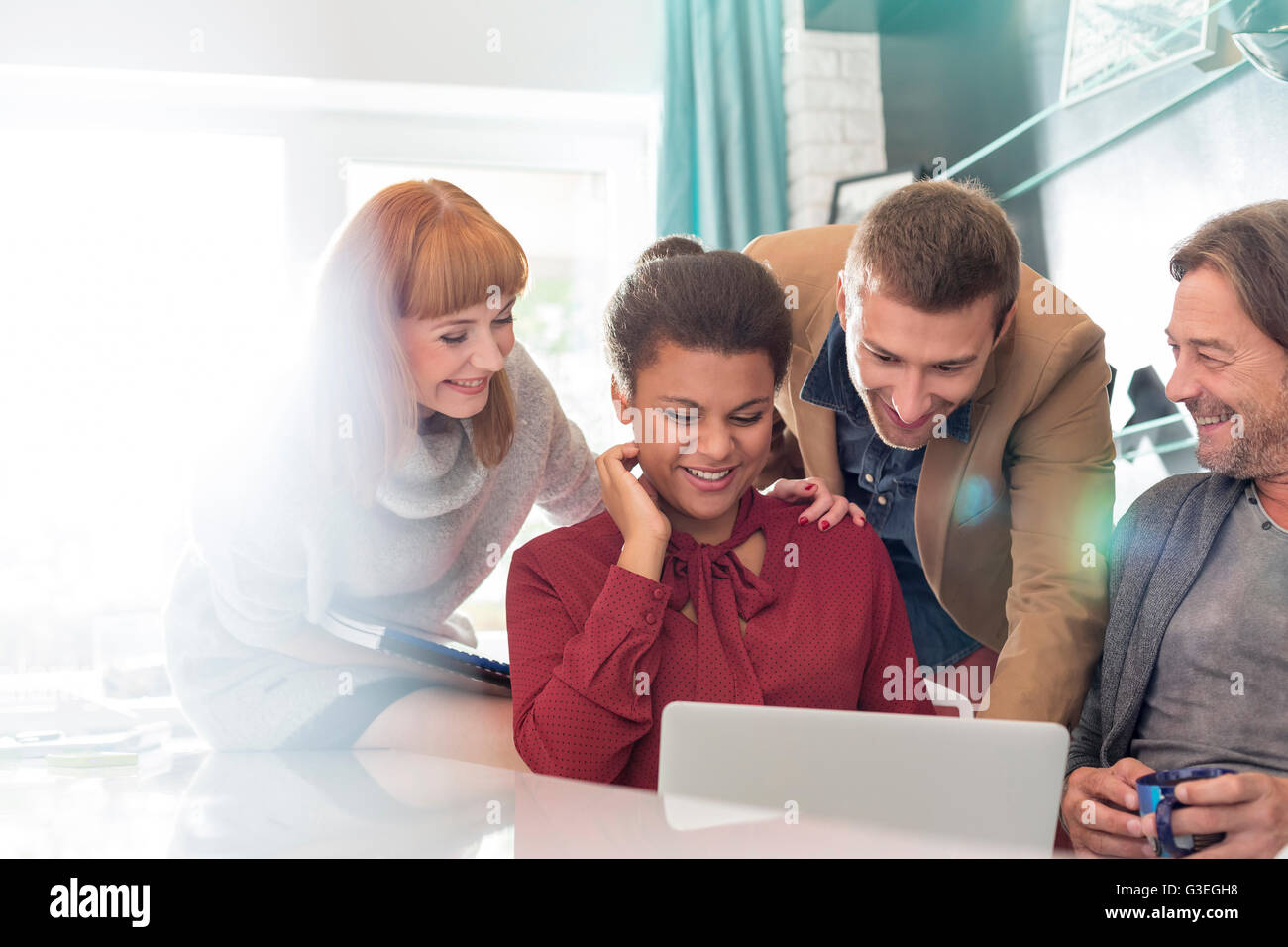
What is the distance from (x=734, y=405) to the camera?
1358 millimetres

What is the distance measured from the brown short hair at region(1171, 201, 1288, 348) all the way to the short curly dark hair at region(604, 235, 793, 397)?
2.05ft

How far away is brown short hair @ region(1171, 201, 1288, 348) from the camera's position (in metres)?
1.47

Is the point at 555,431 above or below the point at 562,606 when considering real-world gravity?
above

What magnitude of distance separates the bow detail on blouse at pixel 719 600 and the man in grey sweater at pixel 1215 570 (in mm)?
468

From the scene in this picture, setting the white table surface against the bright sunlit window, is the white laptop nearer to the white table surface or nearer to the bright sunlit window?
the white table surface

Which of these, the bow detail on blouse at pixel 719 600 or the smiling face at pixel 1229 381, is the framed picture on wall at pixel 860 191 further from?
the bow detail on blouse at pixel 719 600

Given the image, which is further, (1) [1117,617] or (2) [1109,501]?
(2) [1109,501]

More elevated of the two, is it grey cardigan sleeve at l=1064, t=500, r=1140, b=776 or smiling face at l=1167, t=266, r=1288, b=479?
smiling face at l=1167, t=266, r=1288, b=479

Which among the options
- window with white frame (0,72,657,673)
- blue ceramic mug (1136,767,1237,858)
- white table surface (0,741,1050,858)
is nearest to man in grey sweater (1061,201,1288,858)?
blue ceramic mug (1136,767,1237,858)

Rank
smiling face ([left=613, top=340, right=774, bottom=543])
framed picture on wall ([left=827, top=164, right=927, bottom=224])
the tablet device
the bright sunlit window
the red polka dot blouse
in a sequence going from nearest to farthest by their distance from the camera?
the red polka dot blouse < smiling face ([left=613, top=340, right=774, bottom=543]) < the tablet device < the bright sunlit window < framed picture on wall ([left=827, top=164, right=927, bottom=224])

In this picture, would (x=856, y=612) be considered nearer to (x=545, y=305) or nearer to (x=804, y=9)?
(x=545, y=305)

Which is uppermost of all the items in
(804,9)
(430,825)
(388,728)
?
(804,9)
